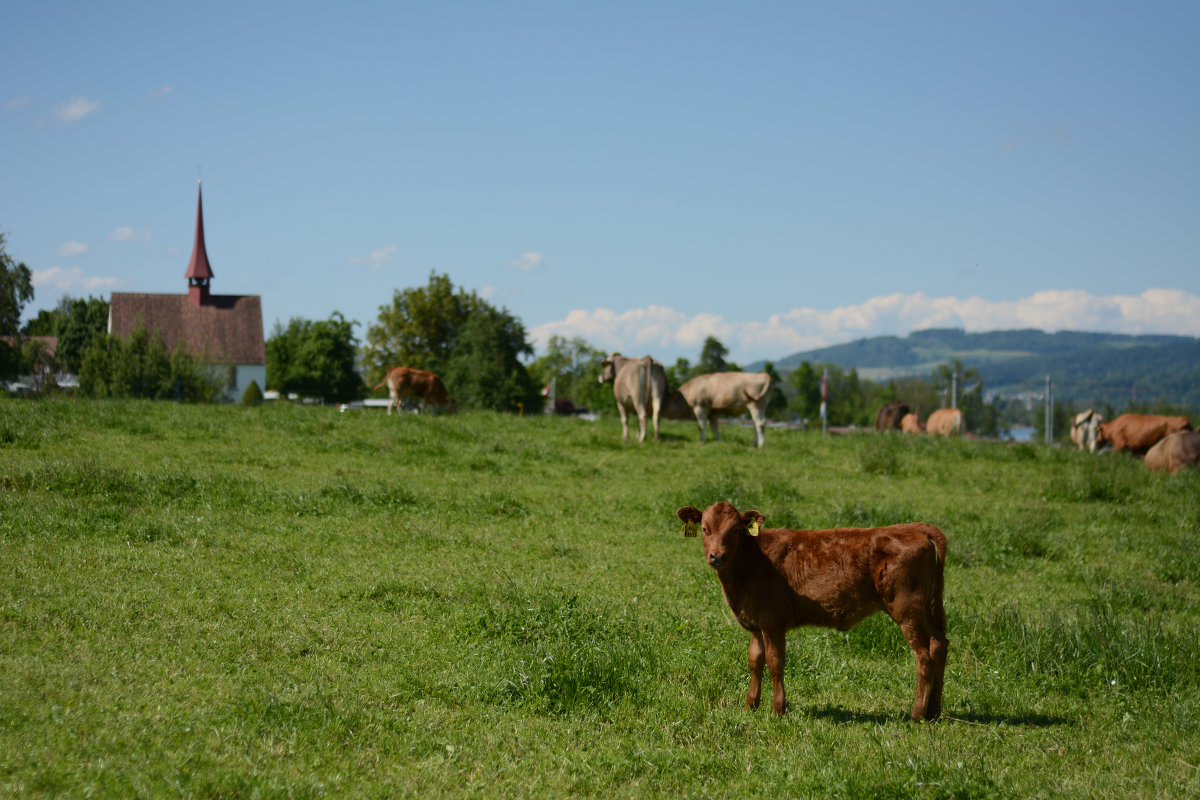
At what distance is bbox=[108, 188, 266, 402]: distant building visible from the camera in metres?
67.5

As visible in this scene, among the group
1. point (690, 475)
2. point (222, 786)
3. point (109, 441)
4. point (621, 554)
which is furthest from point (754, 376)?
point (222, 786)

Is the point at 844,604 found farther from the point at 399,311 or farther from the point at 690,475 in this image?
the point at 399,311

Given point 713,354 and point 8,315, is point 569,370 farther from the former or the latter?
point 8,315

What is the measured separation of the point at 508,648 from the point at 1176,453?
20371 millimetres

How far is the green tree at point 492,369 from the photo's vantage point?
171 feet

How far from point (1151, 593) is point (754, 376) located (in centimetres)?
1376

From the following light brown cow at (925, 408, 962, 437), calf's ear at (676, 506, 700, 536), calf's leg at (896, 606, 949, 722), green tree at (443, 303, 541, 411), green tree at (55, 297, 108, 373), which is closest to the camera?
calf's leg at (896, 606, 949, 722)

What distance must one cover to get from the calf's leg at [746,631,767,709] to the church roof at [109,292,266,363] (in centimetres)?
6700

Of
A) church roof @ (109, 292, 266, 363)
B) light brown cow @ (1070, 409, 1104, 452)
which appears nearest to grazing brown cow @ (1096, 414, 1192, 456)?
light brown cow @ (1070, 409, 1104, 452)

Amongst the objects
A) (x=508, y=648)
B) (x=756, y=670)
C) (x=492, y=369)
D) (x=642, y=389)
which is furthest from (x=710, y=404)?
(x=492, y=369)

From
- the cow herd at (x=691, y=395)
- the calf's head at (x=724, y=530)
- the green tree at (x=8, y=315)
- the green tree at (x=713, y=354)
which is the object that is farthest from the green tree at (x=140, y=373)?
the green tree at (x=713, y=354)

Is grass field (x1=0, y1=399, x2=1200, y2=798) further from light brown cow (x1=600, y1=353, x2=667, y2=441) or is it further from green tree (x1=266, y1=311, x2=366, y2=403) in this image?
green tree (x1=266, y1=311, x2=366, y2=403)

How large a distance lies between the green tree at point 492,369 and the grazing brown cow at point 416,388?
23041 millimetres

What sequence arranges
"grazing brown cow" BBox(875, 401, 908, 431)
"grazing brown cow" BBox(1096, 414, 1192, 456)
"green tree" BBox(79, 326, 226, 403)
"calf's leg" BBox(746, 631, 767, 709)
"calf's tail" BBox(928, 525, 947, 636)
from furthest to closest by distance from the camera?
1. "grazing brown cow" BBox(875, 401, 908, 431)
2. "green tree" BBox(79, 326, 226, 403)
3. "grazing brown cow" BBox(1096, 414, 1192, 456)
4. "calf's leg" BBox(746, 631, 767, 709)
5. "calf's tail" BBox(928, 525, 947, 636)
